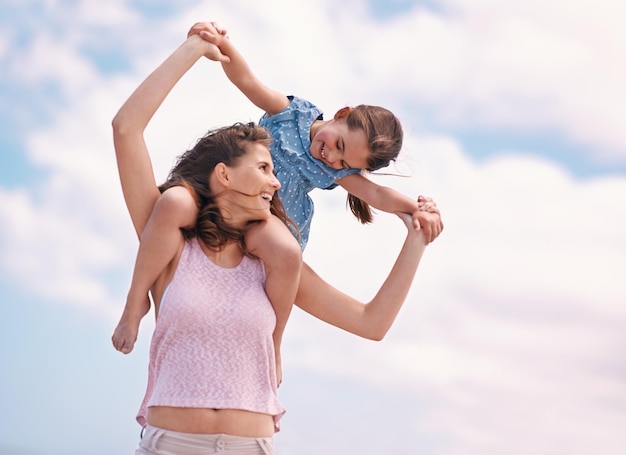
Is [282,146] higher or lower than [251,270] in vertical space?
higher

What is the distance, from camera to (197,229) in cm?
254

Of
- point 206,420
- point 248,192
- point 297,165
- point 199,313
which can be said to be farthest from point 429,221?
point 206,420

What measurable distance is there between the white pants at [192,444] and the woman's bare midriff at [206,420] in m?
0.01

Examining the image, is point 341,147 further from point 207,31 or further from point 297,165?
point 207,31

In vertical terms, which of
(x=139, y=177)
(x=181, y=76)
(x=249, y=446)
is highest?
(x=181, y=76)

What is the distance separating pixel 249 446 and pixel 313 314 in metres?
0.64

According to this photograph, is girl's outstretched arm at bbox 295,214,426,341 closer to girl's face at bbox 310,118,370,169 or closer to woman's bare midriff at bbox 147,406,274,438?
woman's bare midriff at bbox 147,406,274,438

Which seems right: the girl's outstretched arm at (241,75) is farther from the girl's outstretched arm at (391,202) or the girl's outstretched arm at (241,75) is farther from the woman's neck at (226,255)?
the woman's neck at (226,255)

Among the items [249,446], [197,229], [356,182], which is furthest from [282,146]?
[249,446]

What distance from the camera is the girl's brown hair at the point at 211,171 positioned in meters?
2.53

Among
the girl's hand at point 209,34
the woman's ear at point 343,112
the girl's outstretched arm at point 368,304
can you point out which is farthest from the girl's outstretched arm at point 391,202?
the girl's hand at point 209,34

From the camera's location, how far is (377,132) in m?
3.71

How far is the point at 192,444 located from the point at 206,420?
0.07m

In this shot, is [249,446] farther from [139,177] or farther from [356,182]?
[356,182]
